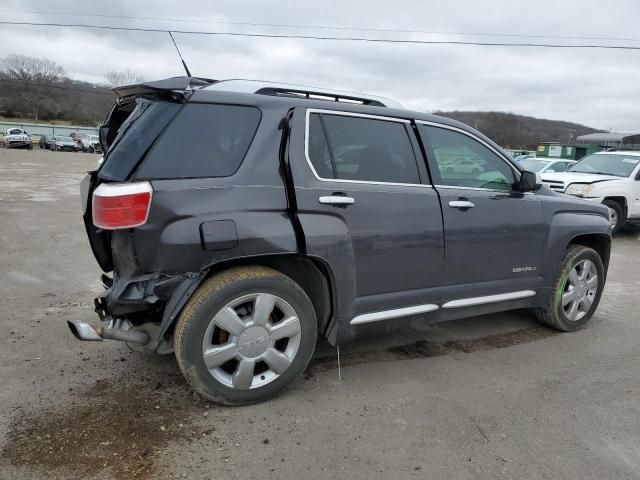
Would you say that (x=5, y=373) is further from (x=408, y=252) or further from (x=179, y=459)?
(x=408, y=252)

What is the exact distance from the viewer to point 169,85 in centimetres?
308

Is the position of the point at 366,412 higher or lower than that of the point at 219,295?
lower

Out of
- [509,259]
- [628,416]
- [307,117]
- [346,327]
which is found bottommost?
[628,416]

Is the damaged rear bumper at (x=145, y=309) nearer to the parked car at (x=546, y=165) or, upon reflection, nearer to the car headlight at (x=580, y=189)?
the car headlight at (x=580, y=189)

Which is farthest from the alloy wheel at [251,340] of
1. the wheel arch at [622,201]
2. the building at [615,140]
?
the building at [615,140]

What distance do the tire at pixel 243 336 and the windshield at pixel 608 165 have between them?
10385 millimetres

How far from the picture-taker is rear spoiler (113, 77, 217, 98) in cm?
304

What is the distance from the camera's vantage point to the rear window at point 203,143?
9.54 feet

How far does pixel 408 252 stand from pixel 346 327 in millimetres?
669

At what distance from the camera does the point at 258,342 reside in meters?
3.09

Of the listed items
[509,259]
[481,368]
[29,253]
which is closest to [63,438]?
[481,368]

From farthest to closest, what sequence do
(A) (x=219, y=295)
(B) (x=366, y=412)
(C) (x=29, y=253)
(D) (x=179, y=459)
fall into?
(C) (x=29, y=253) → (B) (x=366, y=412) → (A) (x=219, y=295) → (D) (x=179, y=459)

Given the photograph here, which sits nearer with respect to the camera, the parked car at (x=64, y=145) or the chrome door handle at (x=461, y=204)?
the chrome door handle at (x=461, y=204)

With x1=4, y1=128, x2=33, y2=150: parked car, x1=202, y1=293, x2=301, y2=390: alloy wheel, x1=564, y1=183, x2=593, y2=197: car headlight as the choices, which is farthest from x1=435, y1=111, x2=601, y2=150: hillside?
x1=202, y1=293, x2=301, y2=390: alloy wheel
